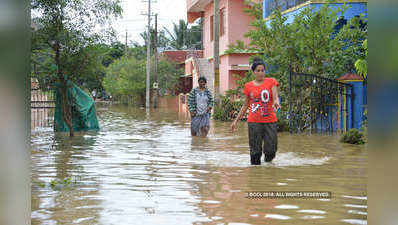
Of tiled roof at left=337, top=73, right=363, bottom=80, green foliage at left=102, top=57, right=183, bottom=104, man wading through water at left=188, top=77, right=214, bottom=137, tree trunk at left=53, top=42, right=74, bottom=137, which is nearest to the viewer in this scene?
man wading through water at left=188, top=77, right=214, bottom=137

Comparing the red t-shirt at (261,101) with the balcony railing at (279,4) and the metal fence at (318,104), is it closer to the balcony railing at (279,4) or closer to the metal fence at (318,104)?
the metal fence at (318,104)

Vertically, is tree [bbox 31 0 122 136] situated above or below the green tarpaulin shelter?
above

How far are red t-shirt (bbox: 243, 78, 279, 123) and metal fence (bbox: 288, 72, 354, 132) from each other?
7592 mm

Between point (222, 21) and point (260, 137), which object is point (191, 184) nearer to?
point (260, 137)

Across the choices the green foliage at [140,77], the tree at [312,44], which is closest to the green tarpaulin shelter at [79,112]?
the tree at [312,44]

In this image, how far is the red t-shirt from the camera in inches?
324

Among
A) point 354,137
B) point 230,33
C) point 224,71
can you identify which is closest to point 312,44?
point 354,137

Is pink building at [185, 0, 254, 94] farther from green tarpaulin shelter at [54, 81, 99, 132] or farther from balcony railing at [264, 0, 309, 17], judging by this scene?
green tarpaulin shelter at [54, 81, 99, 132]

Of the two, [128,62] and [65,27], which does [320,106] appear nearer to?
[65,27]

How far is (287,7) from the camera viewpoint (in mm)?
19703

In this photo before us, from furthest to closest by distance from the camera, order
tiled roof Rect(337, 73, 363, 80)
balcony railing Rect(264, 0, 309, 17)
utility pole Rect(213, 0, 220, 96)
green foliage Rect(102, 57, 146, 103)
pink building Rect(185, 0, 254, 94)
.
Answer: green foliage Rect(102, 57, 146, 103), pink building Rect(185, 0, 254, 94), utility pole Rect(213, 0, 220, 96), balcony railing Rect(264, 0, 309, 17), tiled roof Rect(337, 73, 363, 80)

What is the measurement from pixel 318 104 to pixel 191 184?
1019cm

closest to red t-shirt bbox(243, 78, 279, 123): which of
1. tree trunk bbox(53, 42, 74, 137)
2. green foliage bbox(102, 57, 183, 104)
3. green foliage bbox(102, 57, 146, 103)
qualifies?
tree trunk bbox(53, 42, 74, 137)

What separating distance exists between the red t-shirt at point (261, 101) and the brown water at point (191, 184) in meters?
0.81
